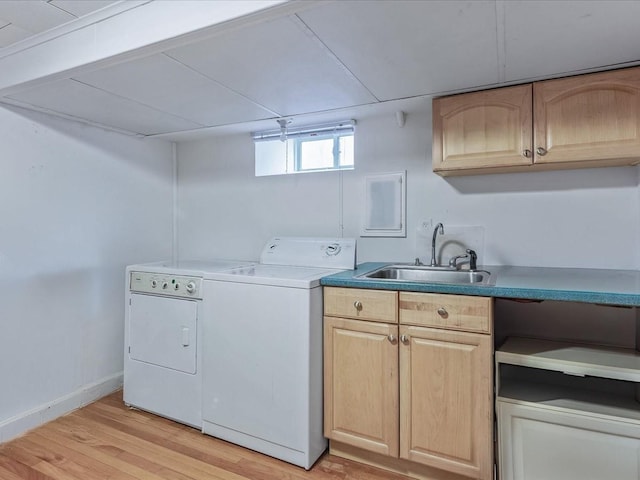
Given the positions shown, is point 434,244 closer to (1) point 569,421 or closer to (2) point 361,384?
(2) point 361,384

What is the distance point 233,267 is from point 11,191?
1.32 meters

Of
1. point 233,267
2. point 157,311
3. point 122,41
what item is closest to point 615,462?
point 233,267

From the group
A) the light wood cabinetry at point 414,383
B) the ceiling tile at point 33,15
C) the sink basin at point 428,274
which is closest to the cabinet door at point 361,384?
the light wood cabinetry at point 414,383

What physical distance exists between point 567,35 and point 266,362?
191 centimetres

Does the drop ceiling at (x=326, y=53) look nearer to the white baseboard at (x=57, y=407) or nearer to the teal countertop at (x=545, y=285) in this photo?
the teal countertop at (x=545, y=285)

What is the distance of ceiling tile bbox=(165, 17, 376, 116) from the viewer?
1.44 m

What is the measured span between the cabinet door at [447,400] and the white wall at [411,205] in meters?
0.75

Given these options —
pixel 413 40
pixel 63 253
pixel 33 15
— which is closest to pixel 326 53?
pixel 413 40

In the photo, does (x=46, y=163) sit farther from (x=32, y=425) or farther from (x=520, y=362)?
(x=520, y=362)

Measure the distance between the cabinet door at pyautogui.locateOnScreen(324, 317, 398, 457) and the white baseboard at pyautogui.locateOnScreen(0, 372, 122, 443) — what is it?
1.72m

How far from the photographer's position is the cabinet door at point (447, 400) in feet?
5.30

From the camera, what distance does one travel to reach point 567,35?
4.63ft

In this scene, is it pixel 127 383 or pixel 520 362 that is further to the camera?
pixel 127 383

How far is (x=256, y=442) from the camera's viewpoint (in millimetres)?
2023
